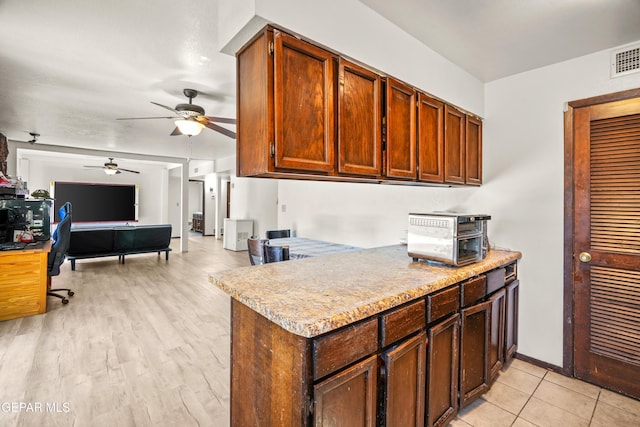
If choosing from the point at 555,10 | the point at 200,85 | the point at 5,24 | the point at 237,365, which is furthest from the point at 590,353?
the point at 5,24

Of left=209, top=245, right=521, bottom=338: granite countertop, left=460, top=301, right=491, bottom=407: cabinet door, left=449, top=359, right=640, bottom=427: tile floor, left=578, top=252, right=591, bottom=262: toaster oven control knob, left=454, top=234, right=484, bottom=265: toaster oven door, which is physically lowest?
left=449, top=359, right=640, bottom=427: tile floor

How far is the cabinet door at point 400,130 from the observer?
5.87ft

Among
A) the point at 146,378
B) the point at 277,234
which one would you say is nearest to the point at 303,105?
the point at 146,378

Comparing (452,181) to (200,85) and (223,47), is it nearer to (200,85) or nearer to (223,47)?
(223,47)

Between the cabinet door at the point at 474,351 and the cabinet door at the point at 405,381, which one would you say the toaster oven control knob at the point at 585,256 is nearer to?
the cabinet door at the point at 474,351

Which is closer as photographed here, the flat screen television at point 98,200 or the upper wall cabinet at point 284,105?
the upper wall cabinet at point 284,105

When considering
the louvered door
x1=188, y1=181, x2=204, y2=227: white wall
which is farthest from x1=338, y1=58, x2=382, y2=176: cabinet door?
x1=188, y1=181, x2=204, y2=227: white wall

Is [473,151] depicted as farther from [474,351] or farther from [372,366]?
[372,366]

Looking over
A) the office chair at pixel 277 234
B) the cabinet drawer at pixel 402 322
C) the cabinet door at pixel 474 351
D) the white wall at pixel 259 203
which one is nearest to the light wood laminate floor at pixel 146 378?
the cabinet door at pixel 474 351

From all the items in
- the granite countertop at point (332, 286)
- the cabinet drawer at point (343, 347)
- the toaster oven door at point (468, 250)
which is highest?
the toaster oven door at point (468, 250)

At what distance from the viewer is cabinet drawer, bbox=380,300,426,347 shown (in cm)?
123

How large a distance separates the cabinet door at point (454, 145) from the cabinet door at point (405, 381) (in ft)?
4.40

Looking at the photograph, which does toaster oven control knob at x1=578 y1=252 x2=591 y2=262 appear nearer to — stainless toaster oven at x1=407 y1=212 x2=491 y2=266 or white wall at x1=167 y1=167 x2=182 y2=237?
stainless toaster oven at x1=407 y1=212 x2=491 y2=266

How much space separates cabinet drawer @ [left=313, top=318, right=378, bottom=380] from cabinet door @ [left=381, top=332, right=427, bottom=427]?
13 centimetres
